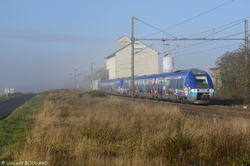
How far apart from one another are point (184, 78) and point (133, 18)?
709 cm

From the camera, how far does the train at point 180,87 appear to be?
26766 millimetres

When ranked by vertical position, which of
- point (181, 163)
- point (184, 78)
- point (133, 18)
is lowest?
point (181, 163)

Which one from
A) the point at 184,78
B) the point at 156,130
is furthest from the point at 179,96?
the point at 156,130

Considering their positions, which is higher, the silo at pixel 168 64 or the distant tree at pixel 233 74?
the silo at pixel 168 64

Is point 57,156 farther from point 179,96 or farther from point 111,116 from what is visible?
point 179,96

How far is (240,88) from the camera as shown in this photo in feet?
90.5

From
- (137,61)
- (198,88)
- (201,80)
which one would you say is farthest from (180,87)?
(137,61)

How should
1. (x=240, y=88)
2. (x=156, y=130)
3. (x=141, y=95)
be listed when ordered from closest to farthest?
(x=156, y=130) < (x=240, y=88) < (x=141, y=95)

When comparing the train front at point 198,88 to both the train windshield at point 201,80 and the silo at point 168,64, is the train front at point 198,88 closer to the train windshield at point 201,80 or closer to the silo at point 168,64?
the train windshield at point 201,80

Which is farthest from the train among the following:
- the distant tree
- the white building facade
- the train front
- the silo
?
the white building facade

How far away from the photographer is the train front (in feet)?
87.2

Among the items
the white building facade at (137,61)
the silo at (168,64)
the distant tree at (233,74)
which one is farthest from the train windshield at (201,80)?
the white building facade at (137,61)

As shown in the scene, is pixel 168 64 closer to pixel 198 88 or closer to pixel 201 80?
pixel 201 80

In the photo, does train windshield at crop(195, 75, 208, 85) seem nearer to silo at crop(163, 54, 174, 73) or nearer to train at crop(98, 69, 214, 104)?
train at crop(98, 69, 214, 104)
